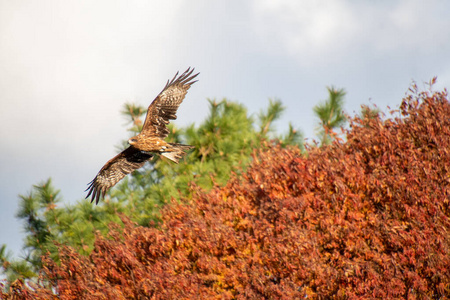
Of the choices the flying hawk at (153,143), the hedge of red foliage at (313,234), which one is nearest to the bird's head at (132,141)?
the flying hawk at (153,143)

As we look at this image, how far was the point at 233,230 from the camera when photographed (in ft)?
26.7

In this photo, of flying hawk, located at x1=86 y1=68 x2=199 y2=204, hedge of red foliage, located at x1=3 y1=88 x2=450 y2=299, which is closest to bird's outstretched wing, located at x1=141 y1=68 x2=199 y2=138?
flying hawk, located at x1=86 y1=68 x2=199 y2=204

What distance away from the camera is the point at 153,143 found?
9.42 metres

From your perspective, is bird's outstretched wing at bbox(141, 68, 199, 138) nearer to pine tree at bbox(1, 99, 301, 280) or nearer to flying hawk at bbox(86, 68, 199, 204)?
flying hawk at bbox(86, 68, 199, 204)

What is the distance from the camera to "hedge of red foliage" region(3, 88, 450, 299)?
6805mm

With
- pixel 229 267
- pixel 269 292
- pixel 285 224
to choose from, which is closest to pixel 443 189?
pixel 285 224

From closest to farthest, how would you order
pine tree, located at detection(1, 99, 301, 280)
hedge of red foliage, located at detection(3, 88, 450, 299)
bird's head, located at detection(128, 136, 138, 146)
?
hedge of red foliage, located at detection(3, 88, 450, 299), bird's head, located at detection(128, 136, 138, 146), pine tree, located at detection(1, 99, 301, 280)

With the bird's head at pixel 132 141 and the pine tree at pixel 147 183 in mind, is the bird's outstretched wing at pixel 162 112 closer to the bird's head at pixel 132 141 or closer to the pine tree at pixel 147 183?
the bird's head at pixel 132 141

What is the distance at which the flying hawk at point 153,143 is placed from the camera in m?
9.44

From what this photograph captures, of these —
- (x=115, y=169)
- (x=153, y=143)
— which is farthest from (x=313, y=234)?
(x=115, y=169)

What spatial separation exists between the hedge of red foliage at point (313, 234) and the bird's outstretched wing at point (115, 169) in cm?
98

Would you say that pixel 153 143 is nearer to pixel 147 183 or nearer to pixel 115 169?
pixel 115 169

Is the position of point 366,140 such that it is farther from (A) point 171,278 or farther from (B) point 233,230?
(A) point 171,278

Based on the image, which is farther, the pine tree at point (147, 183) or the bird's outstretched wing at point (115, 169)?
the pine tree at point (147, 183)
